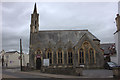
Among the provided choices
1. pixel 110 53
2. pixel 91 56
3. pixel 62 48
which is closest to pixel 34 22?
pixel 62 48

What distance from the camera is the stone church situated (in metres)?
32.7

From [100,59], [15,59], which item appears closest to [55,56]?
[100,59]

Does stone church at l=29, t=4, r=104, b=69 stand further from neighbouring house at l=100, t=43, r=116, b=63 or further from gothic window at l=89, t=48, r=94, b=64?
neighbouring house at l=100, t=43, r=116, b=63

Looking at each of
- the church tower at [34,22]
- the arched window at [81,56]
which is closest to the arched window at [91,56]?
the arched window at [81,56]

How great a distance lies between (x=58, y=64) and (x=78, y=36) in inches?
378

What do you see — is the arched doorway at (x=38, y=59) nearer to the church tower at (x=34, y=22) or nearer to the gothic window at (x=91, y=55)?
the church tower at (x=34, y=22)

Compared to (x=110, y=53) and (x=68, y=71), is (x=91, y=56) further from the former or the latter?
(x=68, y=71)

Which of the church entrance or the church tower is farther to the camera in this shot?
the church tower

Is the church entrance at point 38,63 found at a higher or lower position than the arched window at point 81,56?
lower

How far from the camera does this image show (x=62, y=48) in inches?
1385

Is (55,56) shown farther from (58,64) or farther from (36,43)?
(36,43)

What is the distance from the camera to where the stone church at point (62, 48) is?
107 feet

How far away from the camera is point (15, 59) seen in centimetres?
6844

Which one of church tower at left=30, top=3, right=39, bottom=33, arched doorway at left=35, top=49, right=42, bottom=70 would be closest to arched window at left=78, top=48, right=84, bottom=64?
arched doorway at left=35, top=49, right=42, bottom=70
